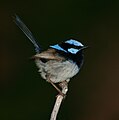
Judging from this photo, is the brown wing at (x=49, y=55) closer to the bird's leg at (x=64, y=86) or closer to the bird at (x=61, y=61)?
the bird at (x=61, y=61)

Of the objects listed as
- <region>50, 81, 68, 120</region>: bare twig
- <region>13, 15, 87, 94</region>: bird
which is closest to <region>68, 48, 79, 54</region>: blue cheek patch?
<region>13, 15, 87, 94</region>: bird

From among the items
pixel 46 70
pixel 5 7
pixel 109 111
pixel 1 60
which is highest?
pixel 5 7

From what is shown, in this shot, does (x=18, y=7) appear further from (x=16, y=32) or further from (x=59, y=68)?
(x=59, y=68)

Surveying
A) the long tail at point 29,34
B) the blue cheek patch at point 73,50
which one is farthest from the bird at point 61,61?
the long tail at point 29,34

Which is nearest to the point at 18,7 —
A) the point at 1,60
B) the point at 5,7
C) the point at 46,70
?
the point at 5,7

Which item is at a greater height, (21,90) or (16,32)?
(16,32)

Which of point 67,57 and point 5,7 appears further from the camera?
point 5,7

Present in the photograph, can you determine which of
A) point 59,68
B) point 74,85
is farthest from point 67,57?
point 74,85

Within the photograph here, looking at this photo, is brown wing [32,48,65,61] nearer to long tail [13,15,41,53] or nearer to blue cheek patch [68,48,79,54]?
blue cheek patch [68,48,79,54]
